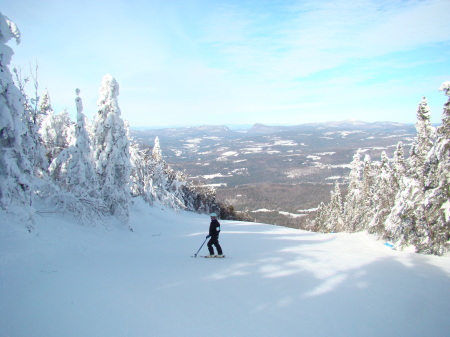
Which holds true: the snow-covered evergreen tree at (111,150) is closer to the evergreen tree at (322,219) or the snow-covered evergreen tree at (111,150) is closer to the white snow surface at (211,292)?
the white snow surface at (211,292)

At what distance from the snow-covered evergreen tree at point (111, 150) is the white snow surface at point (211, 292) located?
5.55m

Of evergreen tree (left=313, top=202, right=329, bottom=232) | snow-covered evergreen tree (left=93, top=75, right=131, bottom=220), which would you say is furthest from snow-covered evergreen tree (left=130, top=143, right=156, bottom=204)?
evergreen tree (left=313, top=202, right=329, bottom=232)

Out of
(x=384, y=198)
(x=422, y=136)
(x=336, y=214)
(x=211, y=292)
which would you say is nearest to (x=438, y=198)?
(x=422, y=136)

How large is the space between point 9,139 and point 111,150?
823 cm

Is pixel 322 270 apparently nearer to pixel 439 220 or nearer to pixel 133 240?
pixel 439 220

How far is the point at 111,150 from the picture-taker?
16766 millimetres

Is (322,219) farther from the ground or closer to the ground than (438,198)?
closer to the ground

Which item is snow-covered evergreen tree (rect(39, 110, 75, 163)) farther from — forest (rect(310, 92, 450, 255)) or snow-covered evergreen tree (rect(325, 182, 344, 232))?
snow-covered evergreen tree (rect(325, 182, 344, 232))

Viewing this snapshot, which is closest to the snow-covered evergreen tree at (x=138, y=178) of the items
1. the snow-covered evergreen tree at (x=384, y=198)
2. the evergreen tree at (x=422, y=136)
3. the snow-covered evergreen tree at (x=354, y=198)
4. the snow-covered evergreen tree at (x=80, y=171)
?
the snow-covered evergreen tree at (x=80, y=171)

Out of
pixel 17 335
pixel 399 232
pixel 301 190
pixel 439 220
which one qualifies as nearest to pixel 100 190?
pixel 17 335

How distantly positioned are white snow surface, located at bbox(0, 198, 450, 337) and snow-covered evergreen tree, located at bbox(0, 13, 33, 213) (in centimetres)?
111

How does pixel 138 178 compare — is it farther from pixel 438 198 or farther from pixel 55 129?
pixel 438 198

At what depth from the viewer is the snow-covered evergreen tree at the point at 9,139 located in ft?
26.8

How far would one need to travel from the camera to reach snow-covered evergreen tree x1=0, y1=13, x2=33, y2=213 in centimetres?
816
